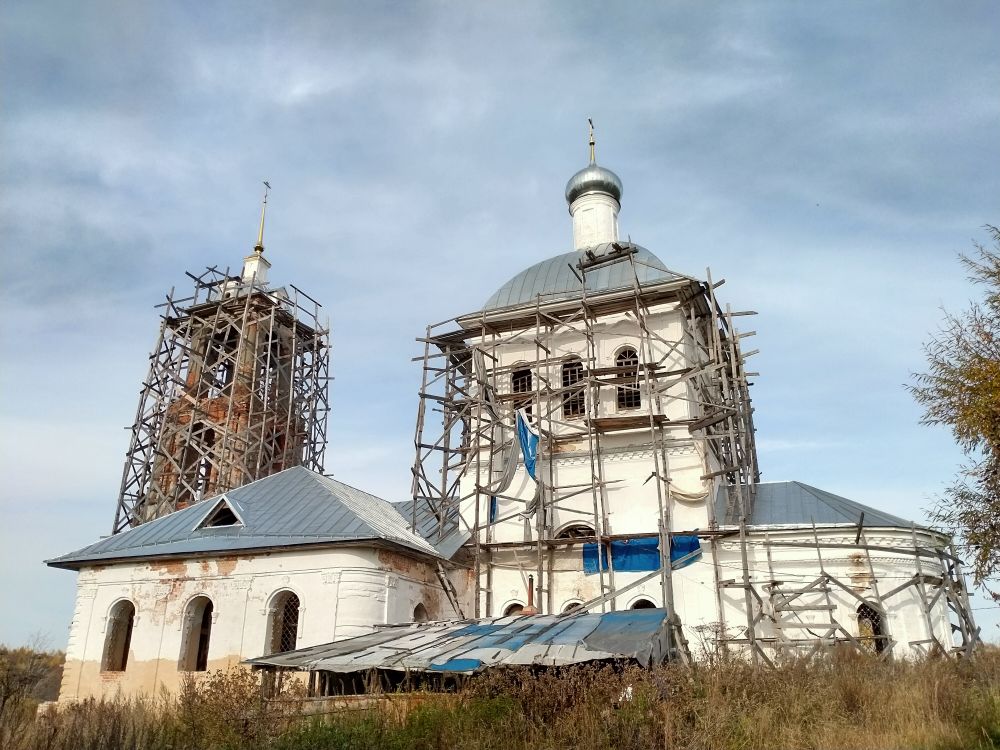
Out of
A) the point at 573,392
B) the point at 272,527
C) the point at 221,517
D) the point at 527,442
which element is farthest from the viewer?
the point at 573,392

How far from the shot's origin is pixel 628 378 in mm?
18219

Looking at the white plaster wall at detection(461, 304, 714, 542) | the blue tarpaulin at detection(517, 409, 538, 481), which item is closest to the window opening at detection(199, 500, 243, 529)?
the white plaster wall at detection(461, 304, 714, 542)

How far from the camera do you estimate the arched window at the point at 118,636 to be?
51.7 feet

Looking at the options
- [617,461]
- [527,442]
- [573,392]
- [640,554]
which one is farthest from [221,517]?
[640,554]

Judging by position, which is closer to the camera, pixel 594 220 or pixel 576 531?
pixel 576 531

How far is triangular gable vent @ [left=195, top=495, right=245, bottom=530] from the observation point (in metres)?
16.4

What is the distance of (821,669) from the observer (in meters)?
10.8

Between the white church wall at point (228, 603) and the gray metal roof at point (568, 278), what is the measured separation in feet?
24.1

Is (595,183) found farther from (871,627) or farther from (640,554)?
(871,627)

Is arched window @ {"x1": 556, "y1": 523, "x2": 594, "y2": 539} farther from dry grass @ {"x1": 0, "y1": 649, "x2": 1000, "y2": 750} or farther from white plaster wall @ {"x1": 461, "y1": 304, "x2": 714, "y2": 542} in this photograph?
dry grass @ {"x1": 0, "y1": 649, "x2": 1000, "y2": 750}

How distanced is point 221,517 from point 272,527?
151 cm

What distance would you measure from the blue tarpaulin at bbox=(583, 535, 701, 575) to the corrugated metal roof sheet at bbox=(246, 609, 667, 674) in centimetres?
366

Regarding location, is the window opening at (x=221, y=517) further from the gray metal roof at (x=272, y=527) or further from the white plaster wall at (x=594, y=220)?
the white plaster wall at (x=594, y=220)

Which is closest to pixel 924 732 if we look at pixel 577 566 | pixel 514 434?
pixel 577 566
